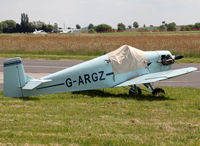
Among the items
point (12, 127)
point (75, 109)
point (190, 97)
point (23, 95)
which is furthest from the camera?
point (190, 97)

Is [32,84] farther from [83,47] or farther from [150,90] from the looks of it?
[83,47]

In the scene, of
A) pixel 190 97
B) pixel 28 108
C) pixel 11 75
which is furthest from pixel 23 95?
pixel 190 97

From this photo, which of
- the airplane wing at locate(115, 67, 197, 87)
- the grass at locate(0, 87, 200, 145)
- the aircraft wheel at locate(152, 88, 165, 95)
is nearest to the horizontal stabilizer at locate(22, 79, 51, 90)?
the grass at locate(0, 87, 200, 145)

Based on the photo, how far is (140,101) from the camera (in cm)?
1145

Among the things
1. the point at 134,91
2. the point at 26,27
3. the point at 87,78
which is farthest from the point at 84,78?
the point at 26,27

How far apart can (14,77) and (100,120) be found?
3.70 m

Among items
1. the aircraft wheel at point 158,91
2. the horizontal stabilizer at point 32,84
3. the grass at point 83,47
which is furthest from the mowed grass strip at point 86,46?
the horizontal stabilizer at point 32,84

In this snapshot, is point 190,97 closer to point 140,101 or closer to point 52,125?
point 140,101

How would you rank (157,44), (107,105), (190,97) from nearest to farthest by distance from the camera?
(107,105), (190,97), (157,44)

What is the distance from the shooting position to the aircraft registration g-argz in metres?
11.0

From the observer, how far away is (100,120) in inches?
334

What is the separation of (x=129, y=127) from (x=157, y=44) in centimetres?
2897

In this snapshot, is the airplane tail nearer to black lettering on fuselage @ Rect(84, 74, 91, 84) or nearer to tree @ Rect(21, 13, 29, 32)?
black lettering on fuselage @ Rect(84, 74, 91, 84)

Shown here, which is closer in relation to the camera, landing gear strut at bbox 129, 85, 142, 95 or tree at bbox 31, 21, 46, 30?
landing gear strut at bbox 129, 85, 142, 95
